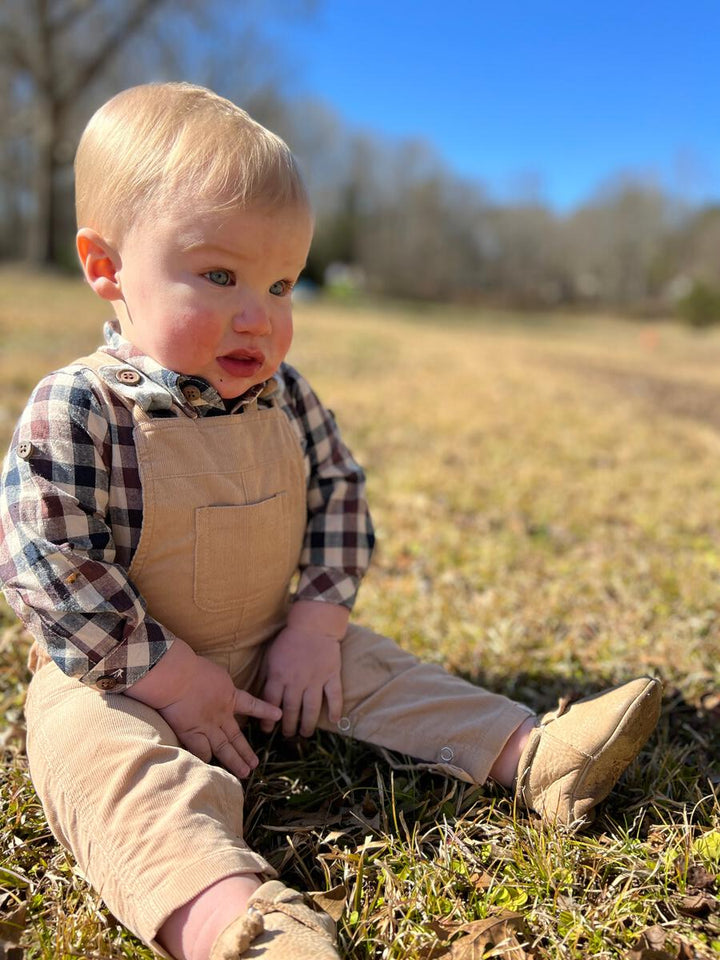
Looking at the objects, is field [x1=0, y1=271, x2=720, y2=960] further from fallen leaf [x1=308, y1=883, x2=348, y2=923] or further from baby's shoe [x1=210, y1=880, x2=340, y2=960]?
baby's shoe [x1=210, y1=880, x2=340, y2=960]

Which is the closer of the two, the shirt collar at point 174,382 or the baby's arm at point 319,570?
the shirt collar at point 174,382

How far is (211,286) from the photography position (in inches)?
54.9

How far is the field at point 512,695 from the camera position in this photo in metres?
1.23

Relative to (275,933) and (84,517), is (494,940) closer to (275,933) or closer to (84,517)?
(275,933)

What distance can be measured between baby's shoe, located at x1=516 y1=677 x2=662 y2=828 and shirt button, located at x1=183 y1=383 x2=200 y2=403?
0.89 meters

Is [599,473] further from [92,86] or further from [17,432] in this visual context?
[92,86]

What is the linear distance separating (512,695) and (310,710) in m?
0.59

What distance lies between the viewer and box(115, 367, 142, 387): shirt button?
1.43 meters

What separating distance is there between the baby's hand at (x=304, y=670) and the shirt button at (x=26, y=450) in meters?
0.61

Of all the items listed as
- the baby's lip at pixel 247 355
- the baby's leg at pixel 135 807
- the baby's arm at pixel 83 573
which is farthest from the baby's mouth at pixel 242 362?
the baby's leg at pixel 135 807

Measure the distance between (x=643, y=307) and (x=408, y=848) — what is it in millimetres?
34899

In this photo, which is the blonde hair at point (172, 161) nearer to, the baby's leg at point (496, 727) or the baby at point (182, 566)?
the baby at point (182, 566)

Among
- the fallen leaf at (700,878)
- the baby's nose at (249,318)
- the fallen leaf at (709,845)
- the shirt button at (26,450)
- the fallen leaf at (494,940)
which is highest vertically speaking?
the baby's nose at (249,318)

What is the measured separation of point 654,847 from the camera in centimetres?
137
